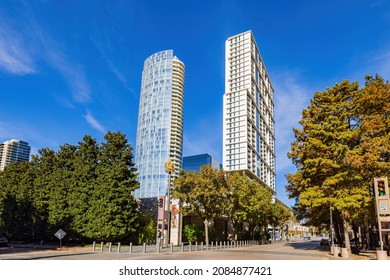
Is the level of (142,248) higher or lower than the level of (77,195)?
lower

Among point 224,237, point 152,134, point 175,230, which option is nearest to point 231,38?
point 152,134

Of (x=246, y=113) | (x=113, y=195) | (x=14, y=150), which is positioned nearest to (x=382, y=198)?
(x=113, y=195)

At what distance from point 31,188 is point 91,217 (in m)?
11.8

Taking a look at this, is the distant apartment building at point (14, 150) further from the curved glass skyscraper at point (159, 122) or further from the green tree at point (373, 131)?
the green tree at point (373, 131)

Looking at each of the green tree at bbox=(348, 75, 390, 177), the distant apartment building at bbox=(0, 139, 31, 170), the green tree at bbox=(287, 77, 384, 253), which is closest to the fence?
the green tree at bbox=(287, 77, 384, 253)

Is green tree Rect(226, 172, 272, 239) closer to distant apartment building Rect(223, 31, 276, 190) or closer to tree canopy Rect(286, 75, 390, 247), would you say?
tree canopy Rect(286, 75, 390, 247)

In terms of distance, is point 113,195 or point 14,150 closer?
point 113,195

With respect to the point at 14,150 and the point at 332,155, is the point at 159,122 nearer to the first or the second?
the point at 14,150

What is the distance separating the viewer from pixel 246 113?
116 metres

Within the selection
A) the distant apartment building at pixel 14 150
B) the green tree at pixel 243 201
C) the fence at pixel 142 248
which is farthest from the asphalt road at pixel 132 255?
the distant apartment building at pixel 14 150

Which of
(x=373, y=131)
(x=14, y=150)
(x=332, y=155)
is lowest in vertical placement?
(x=332, y=155)

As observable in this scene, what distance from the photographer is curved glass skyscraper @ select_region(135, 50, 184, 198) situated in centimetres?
15212

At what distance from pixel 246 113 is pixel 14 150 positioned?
3030 inches

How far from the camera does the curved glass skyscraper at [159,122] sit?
15212 centimetres
